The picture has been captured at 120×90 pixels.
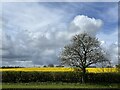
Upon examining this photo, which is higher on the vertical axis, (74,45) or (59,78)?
(74,45)

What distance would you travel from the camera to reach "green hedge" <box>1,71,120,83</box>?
55003mm

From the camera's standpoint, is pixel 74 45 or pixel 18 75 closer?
pixel 74 45

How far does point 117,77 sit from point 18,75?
16901mm

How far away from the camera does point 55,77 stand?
55.4m

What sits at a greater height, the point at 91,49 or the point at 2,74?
the point at 91,49

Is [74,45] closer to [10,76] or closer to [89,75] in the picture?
[89,75]

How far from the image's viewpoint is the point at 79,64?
2076 inches

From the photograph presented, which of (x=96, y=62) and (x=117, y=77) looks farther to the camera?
(x=117, y=77)

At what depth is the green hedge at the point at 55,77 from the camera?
5500 centimetres

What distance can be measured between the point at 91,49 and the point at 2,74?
→ 1579cm

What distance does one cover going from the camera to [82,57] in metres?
52.2

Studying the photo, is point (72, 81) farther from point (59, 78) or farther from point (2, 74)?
point (2, 74)

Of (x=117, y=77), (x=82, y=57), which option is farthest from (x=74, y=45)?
(x=117, y=77)

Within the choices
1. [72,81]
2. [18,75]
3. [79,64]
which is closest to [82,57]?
[79,64]
